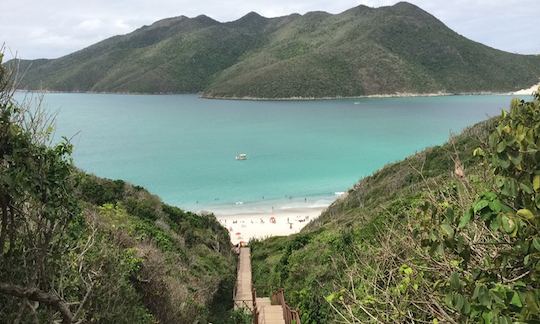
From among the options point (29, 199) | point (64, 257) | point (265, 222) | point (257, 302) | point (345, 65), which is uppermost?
point (345, 65)

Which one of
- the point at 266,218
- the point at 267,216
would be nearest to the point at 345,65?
the point at 267,216

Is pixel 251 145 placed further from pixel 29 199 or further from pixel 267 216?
pixel 29 199

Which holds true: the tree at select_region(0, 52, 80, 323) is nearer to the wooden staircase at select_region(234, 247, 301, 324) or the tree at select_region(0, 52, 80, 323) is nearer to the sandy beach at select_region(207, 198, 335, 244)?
the wooden staircase at select_region(234, 247, 301, 324)

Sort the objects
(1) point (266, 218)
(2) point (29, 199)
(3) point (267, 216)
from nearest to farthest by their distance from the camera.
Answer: (2) point (29, 199)
(1) point (266, 218)
(3) point (267, 216)

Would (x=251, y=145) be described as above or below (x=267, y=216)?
above

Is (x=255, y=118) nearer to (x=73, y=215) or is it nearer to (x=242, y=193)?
(x=242, y=193)

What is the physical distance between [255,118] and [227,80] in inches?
2640

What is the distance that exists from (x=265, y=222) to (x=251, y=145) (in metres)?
34.0

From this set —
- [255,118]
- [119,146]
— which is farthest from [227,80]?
[119,146]

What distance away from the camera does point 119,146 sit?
65125 mm

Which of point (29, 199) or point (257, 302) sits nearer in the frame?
point (29, 199)

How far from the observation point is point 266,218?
35.2m

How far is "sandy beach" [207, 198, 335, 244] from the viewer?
30703 millimetres

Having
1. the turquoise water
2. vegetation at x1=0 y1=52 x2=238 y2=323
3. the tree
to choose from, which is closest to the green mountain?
the turquoise water
